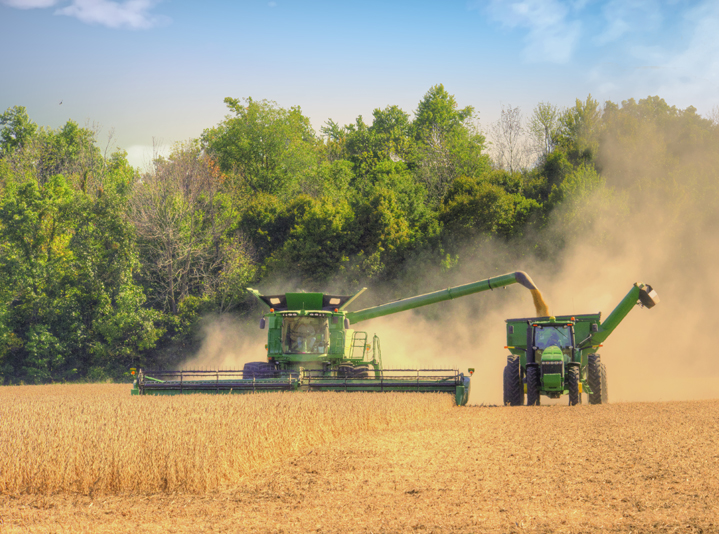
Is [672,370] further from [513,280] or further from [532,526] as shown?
[532,526]

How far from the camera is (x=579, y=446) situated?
10.4m

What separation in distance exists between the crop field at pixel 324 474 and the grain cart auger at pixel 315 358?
13.5ft

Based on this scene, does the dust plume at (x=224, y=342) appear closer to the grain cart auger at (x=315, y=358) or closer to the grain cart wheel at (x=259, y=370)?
the grain cart auger at (x=315, y=358)

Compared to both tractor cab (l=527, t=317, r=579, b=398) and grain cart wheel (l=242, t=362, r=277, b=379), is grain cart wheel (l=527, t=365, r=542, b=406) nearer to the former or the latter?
tractor cab (l=527, t=317, r=579, b=398)

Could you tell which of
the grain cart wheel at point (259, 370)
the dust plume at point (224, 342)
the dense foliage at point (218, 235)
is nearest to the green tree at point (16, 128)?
the dense foliage at point (218, 235)

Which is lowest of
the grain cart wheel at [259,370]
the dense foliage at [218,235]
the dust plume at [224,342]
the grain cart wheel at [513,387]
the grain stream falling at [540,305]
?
the grain cart wheel at [513,387]

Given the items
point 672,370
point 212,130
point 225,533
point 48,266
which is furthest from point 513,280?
point 212,130

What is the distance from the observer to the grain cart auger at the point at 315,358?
16.4m

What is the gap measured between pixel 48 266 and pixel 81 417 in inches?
1083

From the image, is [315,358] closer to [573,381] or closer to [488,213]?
[573,381]

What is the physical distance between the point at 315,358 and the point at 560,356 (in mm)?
6285

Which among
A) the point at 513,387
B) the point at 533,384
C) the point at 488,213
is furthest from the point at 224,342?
the point at 533,384

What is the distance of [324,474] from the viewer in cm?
888

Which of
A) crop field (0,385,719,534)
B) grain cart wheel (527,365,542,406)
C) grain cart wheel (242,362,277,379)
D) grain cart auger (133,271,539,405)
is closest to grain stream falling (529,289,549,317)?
grain cart auger (133,271,539,405)
